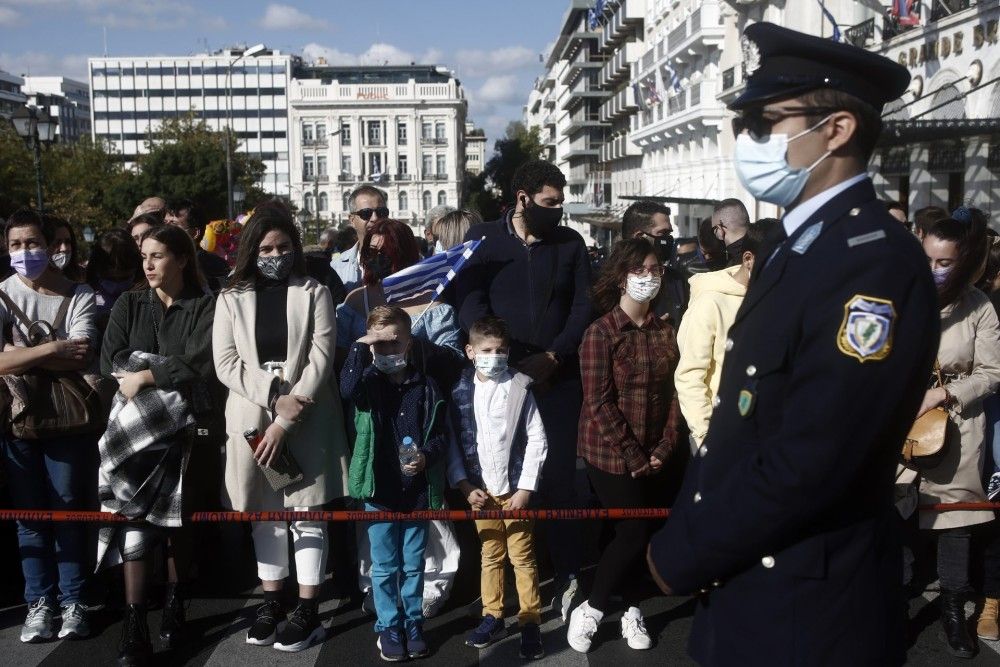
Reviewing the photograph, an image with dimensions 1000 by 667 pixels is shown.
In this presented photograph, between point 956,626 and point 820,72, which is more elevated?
point 820,72

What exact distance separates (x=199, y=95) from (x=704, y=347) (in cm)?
15171

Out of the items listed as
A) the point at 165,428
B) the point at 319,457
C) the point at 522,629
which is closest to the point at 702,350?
the point at 522,629

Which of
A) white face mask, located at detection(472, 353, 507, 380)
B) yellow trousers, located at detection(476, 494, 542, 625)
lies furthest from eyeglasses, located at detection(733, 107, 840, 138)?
yellow trousers, located at detection(476, 494, 542, 625)

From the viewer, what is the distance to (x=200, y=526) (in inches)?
241

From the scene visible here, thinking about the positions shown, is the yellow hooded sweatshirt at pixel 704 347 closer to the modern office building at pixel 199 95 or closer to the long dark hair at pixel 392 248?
the long dark hair at pixel 392 248

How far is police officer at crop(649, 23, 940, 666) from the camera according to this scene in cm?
199

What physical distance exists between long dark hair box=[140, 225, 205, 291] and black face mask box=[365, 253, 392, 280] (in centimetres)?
128

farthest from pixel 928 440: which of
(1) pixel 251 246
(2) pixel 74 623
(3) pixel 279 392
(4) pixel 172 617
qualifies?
(2) pixel 74 623

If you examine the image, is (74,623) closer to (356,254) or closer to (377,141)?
(356,254)

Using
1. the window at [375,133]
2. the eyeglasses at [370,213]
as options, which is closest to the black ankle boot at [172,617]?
the eyeglasses at [370,213]

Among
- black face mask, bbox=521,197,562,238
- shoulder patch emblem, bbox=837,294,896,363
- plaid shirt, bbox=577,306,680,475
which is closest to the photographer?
shoulder patch emblem, bbox=837,294,896,363

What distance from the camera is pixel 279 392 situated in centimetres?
501

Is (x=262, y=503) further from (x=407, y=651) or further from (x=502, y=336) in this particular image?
(x=502, y=336)

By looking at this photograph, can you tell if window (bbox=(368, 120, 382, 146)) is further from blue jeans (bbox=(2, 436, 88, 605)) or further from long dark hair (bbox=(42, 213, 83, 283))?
blue jeans (bbox=(2, 436, 88, 605))
